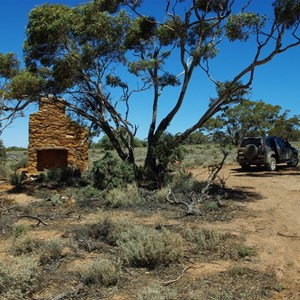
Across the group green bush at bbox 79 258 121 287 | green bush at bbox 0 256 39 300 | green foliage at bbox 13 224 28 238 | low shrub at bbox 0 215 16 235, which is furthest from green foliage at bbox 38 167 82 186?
green bush at bbox 0 256 39 300

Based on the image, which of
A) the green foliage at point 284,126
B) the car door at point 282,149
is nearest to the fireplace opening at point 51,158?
the car door at point 282,149

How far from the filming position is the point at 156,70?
1514 cm

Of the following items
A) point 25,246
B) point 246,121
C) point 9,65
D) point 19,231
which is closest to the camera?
point 25,246

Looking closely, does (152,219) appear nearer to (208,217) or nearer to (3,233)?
(208,217)

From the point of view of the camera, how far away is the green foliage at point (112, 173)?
13.8m

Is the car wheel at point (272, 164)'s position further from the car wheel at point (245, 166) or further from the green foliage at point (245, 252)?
the green foliage at point (245, 252)

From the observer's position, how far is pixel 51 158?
71.2ft

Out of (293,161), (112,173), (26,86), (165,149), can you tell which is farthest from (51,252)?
(293,161)

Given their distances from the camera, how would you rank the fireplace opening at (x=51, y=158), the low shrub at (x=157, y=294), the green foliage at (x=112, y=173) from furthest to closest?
the fireplace opening at (x=51, y=158), the green foliage at (x=112, y=173), the low shrub at (x=157, y=294)

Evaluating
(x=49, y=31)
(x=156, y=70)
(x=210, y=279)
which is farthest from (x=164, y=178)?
(x=210, y=279)

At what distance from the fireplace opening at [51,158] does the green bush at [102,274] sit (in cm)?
1632

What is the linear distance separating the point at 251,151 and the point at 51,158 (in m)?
11.1

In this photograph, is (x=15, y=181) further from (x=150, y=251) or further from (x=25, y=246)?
(x=150, y=251)

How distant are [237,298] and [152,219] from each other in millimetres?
4799
